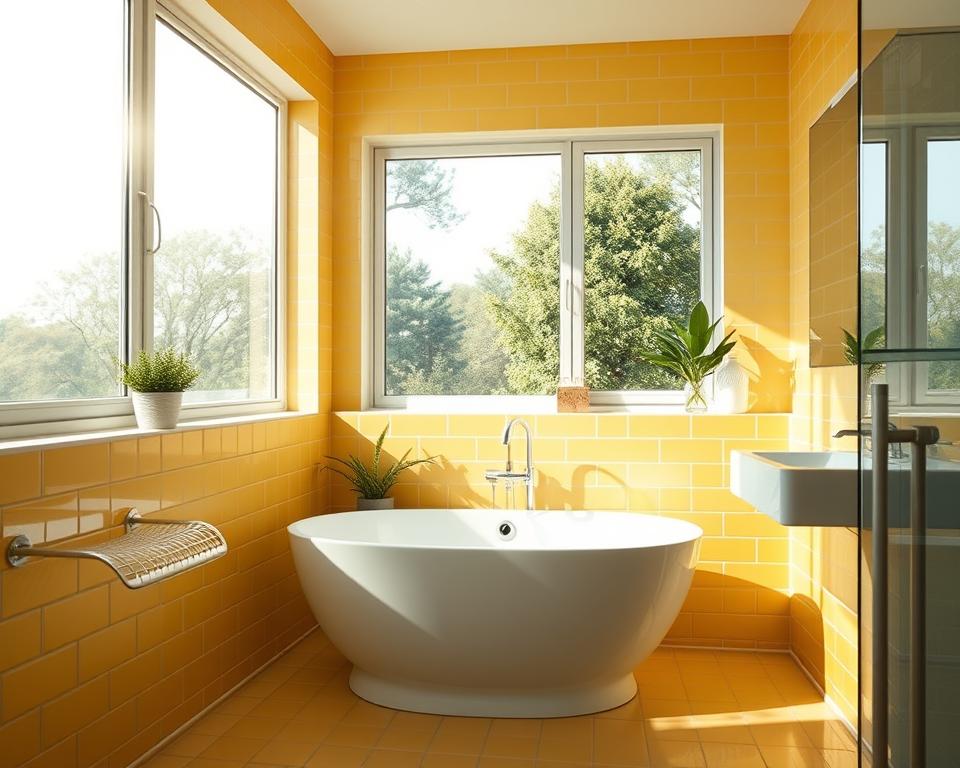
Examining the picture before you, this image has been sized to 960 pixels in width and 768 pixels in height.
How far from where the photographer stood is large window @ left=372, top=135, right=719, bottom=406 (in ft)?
14.2

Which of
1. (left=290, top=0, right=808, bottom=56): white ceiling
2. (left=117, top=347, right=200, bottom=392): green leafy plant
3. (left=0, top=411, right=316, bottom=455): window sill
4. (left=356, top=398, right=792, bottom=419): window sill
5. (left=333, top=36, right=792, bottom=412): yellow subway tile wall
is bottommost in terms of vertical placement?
(left=0, top=411, right=316, bottom=455): window sill

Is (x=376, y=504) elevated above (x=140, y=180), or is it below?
below

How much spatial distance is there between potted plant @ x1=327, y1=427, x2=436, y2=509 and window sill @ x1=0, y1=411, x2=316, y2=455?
621mm

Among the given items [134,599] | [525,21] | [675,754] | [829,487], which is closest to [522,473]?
[675,754]

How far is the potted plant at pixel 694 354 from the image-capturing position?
4.04 meters

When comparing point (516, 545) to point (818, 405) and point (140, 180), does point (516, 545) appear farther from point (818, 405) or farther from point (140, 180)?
point (140, 180)

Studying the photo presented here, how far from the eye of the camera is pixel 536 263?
444 centimetres

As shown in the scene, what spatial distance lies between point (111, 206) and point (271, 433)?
1197mm

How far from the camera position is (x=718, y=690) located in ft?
11.3

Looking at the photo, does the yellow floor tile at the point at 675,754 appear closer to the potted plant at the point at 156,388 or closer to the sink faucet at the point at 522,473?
the sink faucet at the point at 522,473

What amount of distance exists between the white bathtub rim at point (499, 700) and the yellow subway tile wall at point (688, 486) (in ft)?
3.30

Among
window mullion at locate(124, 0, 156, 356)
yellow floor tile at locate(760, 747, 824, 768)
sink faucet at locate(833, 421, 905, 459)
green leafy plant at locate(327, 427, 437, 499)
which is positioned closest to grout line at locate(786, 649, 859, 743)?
yellow floor tile at locate(760, 747, 824, 768)

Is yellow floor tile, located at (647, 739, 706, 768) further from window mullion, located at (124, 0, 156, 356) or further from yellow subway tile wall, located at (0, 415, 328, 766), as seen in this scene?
window mullion, located at (124, 0, 156, 356)

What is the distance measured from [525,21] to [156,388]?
8.05 feet
